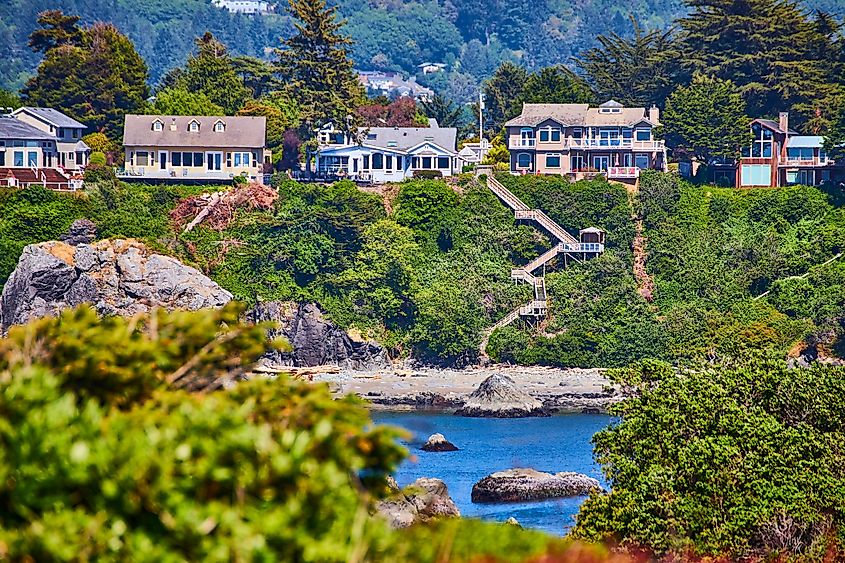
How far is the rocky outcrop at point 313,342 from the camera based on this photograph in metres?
75.1

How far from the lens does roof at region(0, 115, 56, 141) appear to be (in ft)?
274

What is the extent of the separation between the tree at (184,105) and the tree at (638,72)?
67.5 ft

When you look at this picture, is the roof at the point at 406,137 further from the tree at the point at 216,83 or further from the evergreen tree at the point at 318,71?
the tree at the point at 216,83

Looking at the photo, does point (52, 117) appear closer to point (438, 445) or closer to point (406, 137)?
point (406, 137)

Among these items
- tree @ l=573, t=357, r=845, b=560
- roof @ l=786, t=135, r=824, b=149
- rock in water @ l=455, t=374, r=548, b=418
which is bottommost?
rock in water @ l=455, t=374, r=548, b=418

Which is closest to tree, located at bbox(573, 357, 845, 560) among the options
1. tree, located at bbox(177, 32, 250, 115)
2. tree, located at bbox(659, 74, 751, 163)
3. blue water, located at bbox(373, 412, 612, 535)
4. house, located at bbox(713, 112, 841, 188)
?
blue water, located at bbox(373, 412, 612, 535)

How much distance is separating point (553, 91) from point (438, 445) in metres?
37.4

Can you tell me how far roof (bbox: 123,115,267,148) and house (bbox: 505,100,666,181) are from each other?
12.3 metres

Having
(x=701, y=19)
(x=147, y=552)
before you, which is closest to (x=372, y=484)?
(x=147, y=552)

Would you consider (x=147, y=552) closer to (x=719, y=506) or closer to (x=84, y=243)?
(x=719, y=506)

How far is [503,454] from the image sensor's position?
57.3 metres

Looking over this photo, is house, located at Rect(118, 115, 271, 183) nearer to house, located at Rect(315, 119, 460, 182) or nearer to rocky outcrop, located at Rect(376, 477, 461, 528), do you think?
house, located at Rect(315, 119, 460, 182)

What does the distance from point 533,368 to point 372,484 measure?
57790 mm

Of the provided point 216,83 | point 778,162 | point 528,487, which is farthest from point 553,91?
point 528,487
